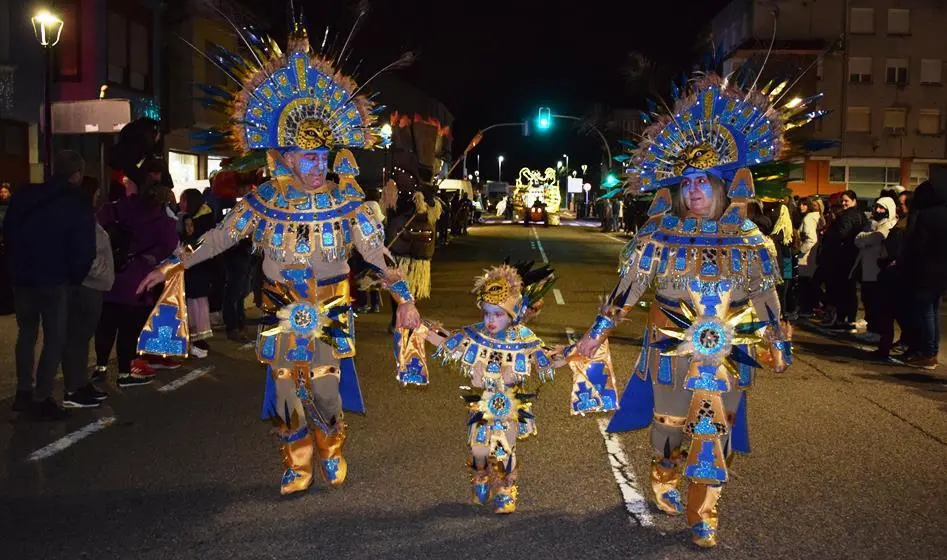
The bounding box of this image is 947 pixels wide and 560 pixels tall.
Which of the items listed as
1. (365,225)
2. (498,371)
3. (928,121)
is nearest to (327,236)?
(365,225)

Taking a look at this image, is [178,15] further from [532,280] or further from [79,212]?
[532,280]

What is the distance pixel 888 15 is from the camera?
5450cm

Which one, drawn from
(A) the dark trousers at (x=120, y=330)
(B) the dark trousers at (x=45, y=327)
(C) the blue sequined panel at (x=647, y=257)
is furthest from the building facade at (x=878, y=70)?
(C) the blue sequined panel at (x=647, y=257)

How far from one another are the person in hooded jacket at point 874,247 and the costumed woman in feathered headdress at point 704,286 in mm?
7125

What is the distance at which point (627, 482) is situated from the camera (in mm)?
6000

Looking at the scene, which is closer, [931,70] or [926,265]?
[926,265]

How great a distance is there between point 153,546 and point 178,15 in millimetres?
29134

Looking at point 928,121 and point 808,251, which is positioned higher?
point 928,121

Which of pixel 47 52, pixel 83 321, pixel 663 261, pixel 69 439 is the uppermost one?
pixel 47 52

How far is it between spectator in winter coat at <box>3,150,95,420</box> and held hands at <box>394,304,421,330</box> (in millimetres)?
3166

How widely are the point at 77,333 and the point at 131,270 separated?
1.10m

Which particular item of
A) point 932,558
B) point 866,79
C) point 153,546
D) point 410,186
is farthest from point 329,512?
point 866,79

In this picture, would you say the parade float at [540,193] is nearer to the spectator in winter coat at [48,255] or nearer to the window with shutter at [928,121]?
the window with shutter at [928,121]

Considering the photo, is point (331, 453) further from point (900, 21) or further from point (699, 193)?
point (900, 21)
